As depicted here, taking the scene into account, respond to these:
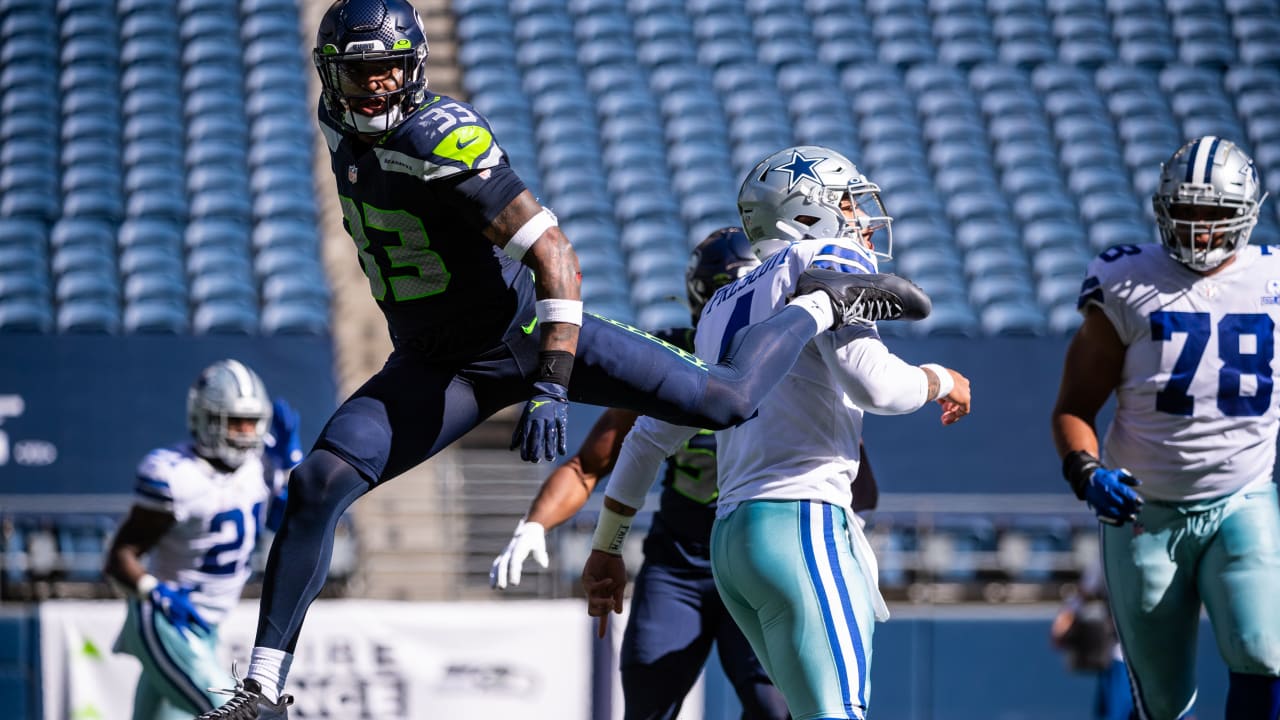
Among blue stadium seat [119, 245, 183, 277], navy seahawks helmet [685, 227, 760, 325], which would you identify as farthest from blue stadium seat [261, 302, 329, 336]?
navy seahawks helmet [685, 227, 760, 325]

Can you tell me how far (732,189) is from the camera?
40.3 feet

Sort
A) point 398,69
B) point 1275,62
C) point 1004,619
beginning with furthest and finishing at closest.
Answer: point 1275,62 → point 1004,619 → point 398,69

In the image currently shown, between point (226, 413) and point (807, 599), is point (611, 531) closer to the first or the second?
point (807, 599)

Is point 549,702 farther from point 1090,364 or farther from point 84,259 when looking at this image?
point 84,259

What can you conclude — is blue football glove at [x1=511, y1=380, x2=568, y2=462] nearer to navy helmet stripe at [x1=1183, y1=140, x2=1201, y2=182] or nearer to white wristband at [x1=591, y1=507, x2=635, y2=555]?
white wristband at [x1=591, y1=507, x2=635, y2=555]

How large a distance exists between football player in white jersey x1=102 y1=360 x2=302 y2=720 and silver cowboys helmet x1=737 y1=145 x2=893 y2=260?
3136 millimetres

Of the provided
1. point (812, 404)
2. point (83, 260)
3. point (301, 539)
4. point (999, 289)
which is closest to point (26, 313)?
point (83, 260)

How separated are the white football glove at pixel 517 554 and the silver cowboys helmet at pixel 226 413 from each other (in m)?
2.65

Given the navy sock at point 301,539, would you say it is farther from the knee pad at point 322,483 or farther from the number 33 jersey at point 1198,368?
the number 33 jersey at point 1198,368

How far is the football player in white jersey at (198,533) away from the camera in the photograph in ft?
19.7

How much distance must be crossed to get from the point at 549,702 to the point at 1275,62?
986 centimetres

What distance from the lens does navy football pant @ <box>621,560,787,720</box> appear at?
4.62 metres

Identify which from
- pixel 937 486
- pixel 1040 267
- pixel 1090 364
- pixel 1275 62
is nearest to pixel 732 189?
pixel 1040 267

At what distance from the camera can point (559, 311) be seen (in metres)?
3.44
